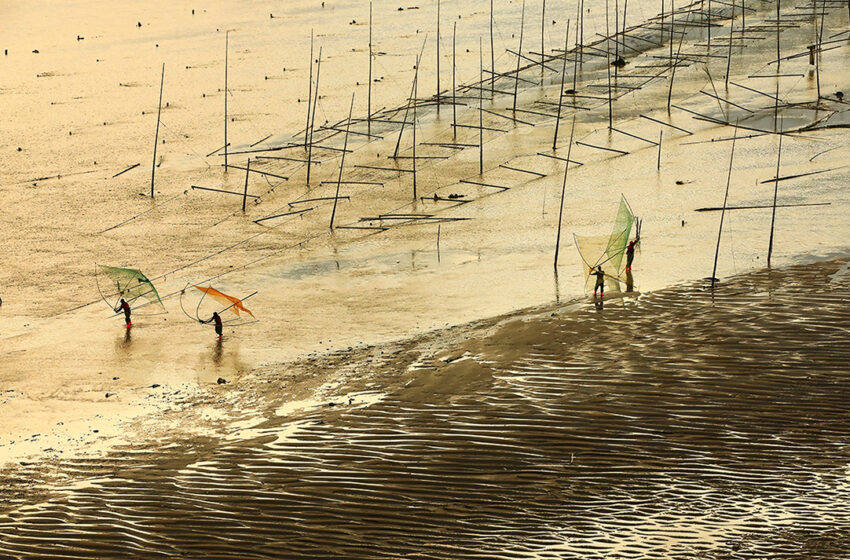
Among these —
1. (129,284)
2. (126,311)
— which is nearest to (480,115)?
(129,284)

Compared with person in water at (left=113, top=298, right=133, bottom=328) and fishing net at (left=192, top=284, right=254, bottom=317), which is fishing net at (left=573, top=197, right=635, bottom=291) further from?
person in water at (left=113, top=298, right=133, bottom=328)

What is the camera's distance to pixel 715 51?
82.8 feet

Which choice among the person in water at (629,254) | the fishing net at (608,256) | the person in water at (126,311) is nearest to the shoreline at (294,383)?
the fishing net at (608,256)

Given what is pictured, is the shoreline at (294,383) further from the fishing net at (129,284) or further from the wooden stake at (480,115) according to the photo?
the wooden stake at (480,115)

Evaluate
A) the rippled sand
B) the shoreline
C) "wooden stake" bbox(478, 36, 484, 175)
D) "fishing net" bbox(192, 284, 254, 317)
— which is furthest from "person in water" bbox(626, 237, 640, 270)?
"wooden stake" bbox(478, 36, 484, 175)

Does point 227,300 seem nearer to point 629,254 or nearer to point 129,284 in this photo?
point 129,284

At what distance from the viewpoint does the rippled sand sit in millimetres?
7945

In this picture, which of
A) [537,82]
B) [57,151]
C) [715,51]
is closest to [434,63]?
[537,82]

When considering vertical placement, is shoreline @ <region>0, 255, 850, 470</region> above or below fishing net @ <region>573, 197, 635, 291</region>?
below

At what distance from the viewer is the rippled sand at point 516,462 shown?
7945 mm

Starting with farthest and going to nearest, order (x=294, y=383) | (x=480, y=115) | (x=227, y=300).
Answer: (x=480, y=115) < (x=227, y=300) < (x=294, y=383)

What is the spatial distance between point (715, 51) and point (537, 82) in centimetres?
410

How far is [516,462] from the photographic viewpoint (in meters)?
8.88

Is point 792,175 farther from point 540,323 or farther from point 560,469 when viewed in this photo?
point 560,469
